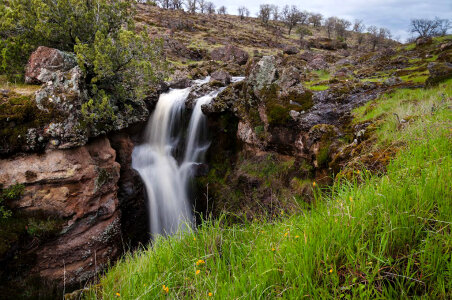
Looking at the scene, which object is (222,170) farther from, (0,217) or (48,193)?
(0,217)

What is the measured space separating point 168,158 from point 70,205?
6000 mm

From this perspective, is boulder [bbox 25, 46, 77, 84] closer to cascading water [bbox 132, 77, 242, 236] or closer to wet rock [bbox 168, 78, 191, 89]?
cascading water [bbox 132, 77, 242, 236]

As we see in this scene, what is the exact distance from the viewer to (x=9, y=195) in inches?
284

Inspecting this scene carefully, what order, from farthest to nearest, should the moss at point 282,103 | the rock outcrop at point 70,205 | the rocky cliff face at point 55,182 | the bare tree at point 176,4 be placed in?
the bare tree at point 176,4 < the moss at point 282,103 < the rock outcrop at point 70,205 < the rocky cliff face at point 55,182

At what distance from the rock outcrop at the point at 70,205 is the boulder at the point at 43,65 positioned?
3.23 metres

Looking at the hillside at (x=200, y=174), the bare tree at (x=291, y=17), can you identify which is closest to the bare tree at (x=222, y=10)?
the bare tree at (x=291, y=17)

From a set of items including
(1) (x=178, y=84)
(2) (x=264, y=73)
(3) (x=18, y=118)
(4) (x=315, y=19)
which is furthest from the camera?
(4) (x=315, y=19)

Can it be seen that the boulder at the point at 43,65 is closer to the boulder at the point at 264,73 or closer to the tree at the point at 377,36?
the boulder at the point at 264,73

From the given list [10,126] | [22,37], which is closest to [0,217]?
[10,126]

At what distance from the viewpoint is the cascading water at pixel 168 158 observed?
39.3 feet

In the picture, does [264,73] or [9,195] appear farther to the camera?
[264,73]

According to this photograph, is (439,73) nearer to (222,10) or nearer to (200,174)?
(200,174)

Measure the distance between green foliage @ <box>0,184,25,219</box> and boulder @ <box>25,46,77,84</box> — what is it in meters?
4.12

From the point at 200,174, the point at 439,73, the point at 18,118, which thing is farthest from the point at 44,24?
the point at 439,73
